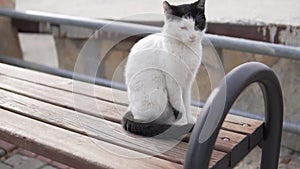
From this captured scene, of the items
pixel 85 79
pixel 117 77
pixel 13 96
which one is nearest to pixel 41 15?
pixel 85 79

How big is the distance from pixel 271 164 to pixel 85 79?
0.89 metres

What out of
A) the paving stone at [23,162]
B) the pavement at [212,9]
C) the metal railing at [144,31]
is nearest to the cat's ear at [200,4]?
the metal railing at [144,31]

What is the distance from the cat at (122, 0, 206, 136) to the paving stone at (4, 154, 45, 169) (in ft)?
3.88

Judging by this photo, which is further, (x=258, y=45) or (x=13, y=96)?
(x=258, y=45)

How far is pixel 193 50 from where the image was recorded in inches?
43.0

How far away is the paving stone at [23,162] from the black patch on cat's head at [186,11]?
Result: 138cm

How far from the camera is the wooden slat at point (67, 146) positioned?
995mm

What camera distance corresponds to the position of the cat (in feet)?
3.49

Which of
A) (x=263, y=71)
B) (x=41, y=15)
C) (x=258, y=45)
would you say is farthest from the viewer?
(x=41, y=15)

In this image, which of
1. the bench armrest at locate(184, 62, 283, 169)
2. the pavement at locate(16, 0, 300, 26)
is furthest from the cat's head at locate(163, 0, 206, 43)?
the pavement at locate(16, 0, 300, 26)

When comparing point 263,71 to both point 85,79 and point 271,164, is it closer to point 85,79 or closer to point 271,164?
point 271,164

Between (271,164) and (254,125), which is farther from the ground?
(254,125)

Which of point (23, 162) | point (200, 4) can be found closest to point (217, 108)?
point (200, 4)

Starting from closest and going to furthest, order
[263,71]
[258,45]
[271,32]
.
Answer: [263,71] < [258,45] < [271,32]
